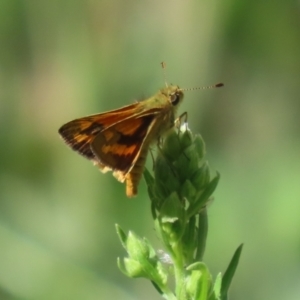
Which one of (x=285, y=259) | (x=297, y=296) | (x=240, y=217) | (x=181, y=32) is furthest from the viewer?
(x=181, y=32)

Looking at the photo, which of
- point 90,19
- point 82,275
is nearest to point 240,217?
point 82,275

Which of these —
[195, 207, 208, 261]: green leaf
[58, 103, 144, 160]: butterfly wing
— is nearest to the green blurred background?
[58, 103, 144, 160]: butterfly wing

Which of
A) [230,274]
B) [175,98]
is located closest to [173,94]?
[175,98]

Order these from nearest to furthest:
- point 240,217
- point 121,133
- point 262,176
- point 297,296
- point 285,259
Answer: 1. point 121,133
2. point 297,296
3. point 285,259
4. point 240,217
5. point 262,176

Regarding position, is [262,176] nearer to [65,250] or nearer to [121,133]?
[65,250]

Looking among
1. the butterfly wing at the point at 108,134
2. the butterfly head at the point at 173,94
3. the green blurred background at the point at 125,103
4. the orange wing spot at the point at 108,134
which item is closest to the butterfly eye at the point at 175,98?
the butterfly head at the point at 173,94

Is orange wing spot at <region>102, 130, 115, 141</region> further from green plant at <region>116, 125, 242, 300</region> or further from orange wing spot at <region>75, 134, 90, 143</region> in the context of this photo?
green plant at <region>116, 125, 242, 300</region>

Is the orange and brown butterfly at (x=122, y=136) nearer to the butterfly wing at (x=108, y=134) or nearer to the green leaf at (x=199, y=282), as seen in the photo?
the butterfly wing at (x=108, y=134)
